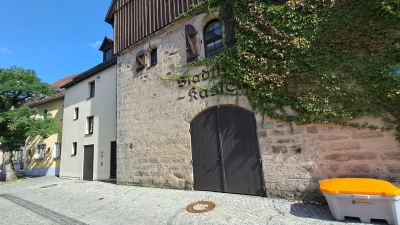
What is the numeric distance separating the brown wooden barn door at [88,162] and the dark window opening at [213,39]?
349 inches

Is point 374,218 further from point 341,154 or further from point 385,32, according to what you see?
point 385,32

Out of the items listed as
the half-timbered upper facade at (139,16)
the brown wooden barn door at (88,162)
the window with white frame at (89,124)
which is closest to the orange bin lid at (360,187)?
the half-timbered upper facade at (139,16)

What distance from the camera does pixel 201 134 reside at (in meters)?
6.56

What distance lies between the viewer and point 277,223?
379 centimetres

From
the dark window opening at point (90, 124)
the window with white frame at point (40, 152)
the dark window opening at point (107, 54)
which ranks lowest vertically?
the window with white frame at point (40, 152)

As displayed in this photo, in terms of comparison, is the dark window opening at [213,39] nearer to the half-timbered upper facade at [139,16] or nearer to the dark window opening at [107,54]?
the half-timbered upper facade at [139,16]

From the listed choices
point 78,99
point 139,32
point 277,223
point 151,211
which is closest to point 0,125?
point 78,99

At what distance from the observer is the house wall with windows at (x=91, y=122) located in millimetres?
10989

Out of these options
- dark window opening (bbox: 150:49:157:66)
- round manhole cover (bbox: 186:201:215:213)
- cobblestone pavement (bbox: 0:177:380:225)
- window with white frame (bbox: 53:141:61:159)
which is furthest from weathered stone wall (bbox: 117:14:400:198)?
window with white frame (bbox: 53:141:61:159)

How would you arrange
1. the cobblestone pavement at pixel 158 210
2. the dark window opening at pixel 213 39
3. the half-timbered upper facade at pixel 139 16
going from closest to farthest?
the cobblestone pavement at pixel 158 210 < the dark window opening at pixel 213 39 < the half-timbered upper facade at pixel 139 16

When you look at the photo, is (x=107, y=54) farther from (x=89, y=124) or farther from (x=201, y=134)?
(x=201, y=134)

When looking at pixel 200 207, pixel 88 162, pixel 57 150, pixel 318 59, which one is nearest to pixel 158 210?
pixel 200 207

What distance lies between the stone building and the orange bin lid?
0.93 meters

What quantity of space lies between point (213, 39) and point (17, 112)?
1253 centimetres
